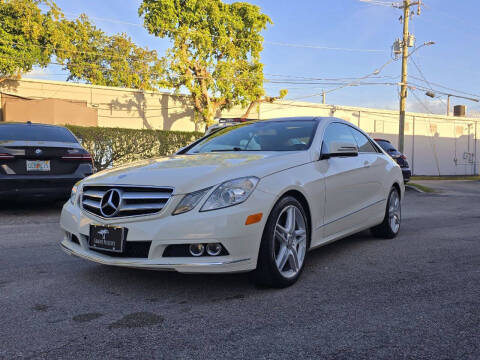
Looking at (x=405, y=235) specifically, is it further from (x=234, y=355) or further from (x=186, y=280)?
(x=234, y=355)

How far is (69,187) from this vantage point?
7.12 m

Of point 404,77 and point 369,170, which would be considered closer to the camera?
point 369,170

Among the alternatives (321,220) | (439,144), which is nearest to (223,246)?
(321,220)

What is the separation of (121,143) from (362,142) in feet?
32.8

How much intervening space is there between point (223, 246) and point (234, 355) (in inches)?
34.7

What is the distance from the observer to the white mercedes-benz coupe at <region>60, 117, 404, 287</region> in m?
3.15

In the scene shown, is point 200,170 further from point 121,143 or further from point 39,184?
point 121,143

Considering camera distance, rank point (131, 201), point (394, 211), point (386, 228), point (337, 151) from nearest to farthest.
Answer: point (131, 201) < point (337, 151) < point (386, 228) < point (394, 211)

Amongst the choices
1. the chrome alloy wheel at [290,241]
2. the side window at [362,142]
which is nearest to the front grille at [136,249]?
the chrome alloy wheel at [290,241]

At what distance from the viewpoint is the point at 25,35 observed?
24.6 meters

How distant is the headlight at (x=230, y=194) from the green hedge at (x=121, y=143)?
10808 millimetres

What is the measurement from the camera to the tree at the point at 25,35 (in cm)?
2297

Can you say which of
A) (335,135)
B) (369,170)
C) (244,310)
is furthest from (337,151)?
(244,310)

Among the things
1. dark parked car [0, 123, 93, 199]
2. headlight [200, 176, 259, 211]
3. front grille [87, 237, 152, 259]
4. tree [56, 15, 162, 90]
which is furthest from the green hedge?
tree [56, 15, 162, 90]
